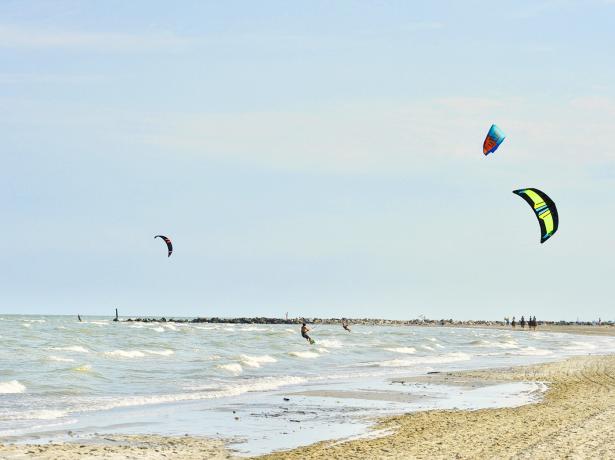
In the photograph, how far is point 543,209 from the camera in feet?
81.5

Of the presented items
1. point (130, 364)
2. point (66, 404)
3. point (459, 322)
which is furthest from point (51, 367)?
point (459, 322)

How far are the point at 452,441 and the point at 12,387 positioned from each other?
12.6m

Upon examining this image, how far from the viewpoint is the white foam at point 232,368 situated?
1131 inches

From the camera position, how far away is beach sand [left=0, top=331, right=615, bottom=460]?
12188 mm

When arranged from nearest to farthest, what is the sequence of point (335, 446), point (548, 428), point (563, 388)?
point (335, 446), point (548, 428), point (563, 388)

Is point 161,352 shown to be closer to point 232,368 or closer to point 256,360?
point 256,360

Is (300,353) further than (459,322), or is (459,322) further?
(459,322)

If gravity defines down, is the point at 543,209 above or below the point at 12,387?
above

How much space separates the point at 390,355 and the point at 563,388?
67.9 feet

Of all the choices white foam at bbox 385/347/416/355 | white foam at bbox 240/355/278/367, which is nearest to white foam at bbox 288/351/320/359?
white foam at bbox 240/355/278/367

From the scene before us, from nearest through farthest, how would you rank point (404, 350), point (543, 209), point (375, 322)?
1. point (543, 209)
2. point (404, 350)
3. point (375, 322)

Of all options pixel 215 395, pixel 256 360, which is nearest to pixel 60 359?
pixel 256 360

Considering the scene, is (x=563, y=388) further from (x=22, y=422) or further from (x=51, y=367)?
(x=51, y=367)

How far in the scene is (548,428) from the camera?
14.4m
